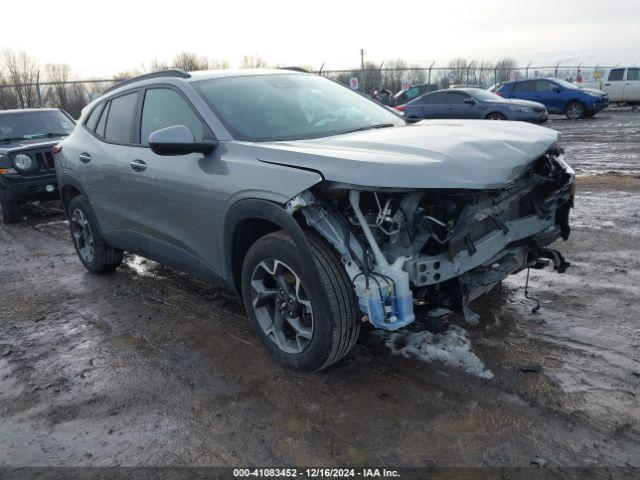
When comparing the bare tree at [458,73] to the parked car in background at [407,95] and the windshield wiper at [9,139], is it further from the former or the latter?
the windshield wiper at [9,139]

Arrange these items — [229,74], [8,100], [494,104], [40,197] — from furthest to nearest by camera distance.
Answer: [8,100] → [494,104] → [40,197] → [229,74]

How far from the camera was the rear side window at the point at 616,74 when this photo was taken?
80.9ft

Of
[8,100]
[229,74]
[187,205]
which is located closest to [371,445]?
[187,205]

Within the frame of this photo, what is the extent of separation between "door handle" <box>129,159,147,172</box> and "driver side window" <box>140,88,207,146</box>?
162 mm

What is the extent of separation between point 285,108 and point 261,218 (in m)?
1.17

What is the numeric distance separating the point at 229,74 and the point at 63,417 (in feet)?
9.14

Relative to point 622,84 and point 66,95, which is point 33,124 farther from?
point 622,84

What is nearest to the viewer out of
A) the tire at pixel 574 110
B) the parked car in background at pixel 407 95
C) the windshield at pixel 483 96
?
the windshield at pixel 483 96

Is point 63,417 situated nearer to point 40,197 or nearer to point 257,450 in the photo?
point 257,450

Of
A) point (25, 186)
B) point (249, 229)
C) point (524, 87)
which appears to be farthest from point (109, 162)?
point (524, 87)

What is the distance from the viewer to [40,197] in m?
9.08

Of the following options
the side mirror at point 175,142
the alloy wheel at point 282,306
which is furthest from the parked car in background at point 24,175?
the alloy wheel at point 282,306

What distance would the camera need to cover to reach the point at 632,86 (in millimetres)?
24391

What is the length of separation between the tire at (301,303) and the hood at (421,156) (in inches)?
19.2
